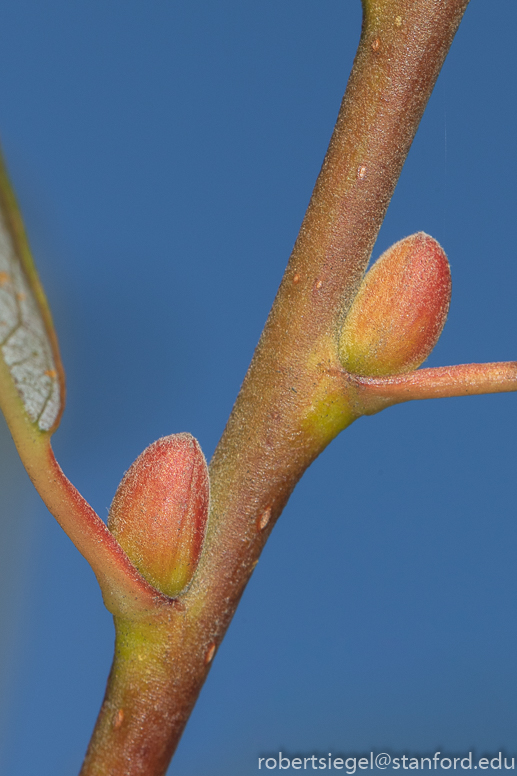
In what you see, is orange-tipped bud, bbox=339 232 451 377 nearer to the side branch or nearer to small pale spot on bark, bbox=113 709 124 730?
the side branch

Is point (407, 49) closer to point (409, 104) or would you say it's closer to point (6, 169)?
point (409, 104)

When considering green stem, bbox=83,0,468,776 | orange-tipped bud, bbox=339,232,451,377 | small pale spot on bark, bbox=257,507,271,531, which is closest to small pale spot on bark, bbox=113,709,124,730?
green stem, bbox=83,0,468,776

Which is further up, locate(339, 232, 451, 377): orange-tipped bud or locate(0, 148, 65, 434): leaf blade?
locate(339, 232, 451, 377): orange-tipped bud

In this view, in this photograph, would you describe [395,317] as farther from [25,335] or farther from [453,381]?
[25,335]

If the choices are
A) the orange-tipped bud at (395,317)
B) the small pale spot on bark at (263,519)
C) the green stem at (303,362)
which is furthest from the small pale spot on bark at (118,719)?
the orange-tipped bud at (395,317)

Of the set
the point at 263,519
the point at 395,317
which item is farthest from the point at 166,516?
the point at 395,317

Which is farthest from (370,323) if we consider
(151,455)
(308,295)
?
(151,455)

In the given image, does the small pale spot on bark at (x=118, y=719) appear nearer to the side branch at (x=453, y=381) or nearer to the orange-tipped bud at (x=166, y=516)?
the orange-tipped bud at (x=166, y=516)
